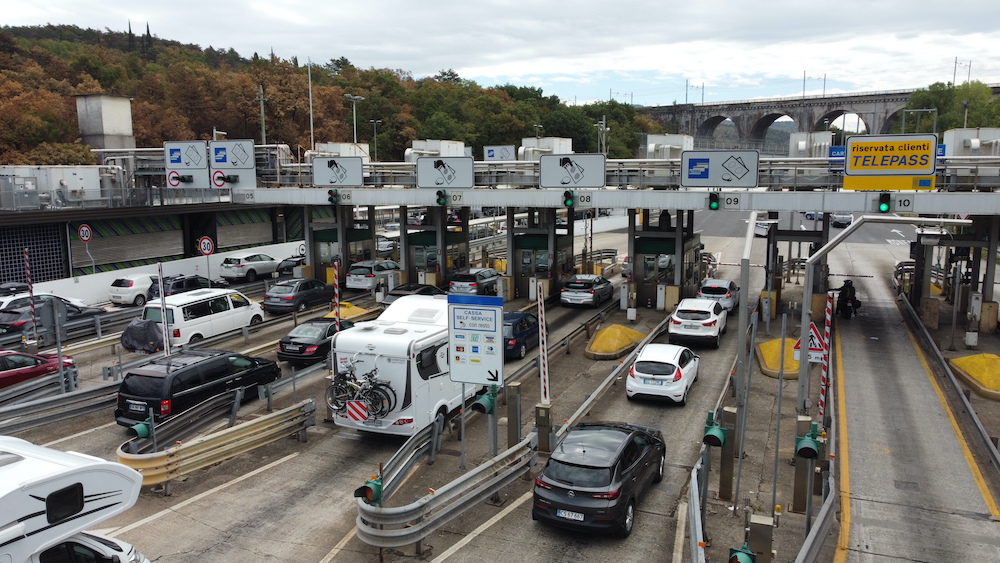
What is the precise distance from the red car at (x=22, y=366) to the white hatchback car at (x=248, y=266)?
18.5 metres

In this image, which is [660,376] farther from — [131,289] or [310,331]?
[131,289]

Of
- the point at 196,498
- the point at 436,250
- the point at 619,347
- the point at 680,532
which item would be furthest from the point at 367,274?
the point at 680,532

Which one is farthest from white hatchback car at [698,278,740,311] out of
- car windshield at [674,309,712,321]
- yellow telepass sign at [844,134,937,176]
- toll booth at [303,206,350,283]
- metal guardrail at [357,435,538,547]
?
toll booth at [303,206,350,283]

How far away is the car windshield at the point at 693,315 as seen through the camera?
24.0 meters

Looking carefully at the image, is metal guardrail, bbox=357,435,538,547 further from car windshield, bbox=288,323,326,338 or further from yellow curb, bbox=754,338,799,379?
yellow curb, bbox=754,338,799,379

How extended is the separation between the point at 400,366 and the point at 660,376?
6905 millimetres

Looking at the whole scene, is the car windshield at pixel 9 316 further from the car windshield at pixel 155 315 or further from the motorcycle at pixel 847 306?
the motorcycle at pixel 847 306

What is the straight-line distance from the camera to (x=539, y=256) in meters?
35.1

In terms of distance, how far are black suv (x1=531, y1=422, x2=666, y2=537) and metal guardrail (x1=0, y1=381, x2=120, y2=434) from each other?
11.4 meters

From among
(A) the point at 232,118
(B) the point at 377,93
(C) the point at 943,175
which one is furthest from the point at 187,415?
(B) the point at 377,93

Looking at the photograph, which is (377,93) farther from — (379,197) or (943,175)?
(943,175)

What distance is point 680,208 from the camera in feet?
91.2

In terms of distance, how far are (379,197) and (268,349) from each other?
10797mm

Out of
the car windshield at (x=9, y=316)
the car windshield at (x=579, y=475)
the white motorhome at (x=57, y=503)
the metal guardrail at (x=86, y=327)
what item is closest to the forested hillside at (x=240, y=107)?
the metal guardrail at (x=86, y=327)
